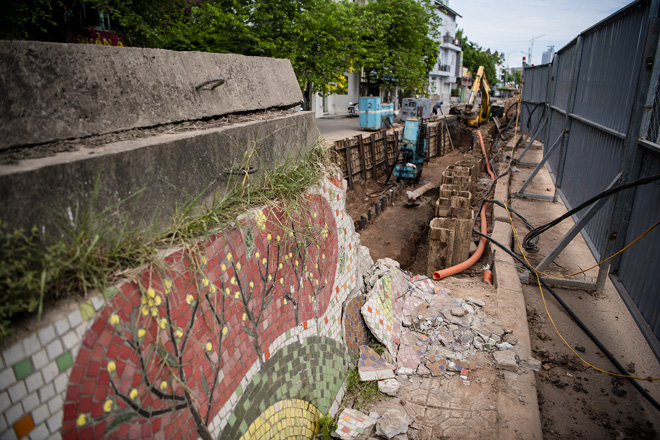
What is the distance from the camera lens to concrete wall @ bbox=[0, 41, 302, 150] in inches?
74.6

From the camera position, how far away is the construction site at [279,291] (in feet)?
5.66

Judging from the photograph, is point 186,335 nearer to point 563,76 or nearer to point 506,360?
point 506,360

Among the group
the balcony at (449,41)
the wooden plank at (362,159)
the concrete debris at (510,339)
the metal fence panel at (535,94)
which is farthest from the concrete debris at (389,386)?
the balcony at (449,41)

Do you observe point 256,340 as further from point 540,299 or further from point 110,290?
point 540,299

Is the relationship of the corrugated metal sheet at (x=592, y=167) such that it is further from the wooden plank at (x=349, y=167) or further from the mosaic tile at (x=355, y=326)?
the wooden plank at (x=349, y=167)

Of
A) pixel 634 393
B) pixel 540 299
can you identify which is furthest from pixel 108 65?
pixel 540 299

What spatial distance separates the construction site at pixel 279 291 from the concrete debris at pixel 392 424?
2cm

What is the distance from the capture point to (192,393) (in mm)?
2086

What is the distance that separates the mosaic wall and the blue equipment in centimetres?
1280

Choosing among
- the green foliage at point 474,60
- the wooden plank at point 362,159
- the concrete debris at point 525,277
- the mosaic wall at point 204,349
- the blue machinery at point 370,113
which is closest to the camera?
the mosaic wall at point 204,349

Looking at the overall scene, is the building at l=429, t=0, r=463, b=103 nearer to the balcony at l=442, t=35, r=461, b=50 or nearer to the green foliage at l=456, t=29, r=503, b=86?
the balcony at l=442, t=35, r=461, b=50

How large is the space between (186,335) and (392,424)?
217 centimetres

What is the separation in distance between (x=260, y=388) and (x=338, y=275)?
1.54m

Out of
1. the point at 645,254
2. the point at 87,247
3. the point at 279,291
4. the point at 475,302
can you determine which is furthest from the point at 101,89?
the point at 645,254
